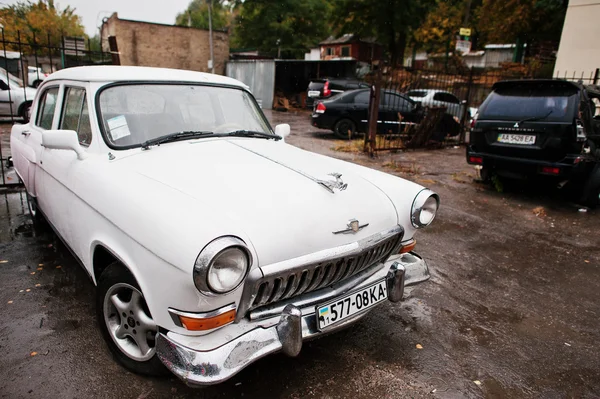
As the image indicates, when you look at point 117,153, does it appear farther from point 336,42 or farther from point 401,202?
point 336,42

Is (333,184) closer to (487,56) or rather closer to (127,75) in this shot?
(127,75)

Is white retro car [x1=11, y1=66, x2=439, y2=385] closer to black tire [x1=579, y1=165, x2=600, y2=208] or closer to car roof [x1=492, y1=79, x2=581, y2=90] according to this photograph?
car roof [x1=492, y1=79, x2=581, y2=90]

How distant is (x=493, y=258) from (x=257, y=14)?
1400 inches

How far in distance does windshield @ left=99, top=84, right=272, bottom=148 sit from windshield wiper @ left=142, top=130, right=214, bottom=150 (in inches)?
1.9

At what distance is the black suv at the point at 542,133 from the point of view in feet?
19.2

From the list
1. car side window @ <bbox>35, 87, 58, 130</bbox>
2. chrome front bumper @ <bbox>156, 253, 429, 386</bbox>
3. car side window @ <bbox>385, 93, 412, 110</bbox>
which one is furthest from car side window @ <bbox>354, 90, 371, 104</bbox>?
chrome front bumper @ <bbox>156, 253, 429, 386</bbox>

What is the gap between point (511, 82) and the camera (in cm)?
654

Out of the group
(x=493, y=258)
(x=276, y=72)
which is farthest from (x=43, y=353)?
(x=276, y=72)

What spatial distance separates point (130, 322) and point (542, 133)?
Answer: 240 inches

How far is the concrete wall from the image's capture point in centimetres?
1443

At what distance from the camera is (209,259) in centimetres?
180

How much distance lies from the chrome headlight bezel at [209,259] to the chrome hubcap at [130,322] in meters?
0.58

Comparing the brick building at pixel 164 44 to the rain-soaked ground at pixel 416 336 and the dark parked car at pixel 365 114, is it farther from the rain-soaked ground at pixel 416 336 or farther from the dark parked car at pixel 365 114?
the rain-soaked ground at pixel 416 336

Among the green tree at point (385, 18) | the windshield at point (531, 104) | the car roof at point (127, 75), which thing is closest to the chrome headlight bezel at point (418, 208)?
the car roof at point (127, 75)
